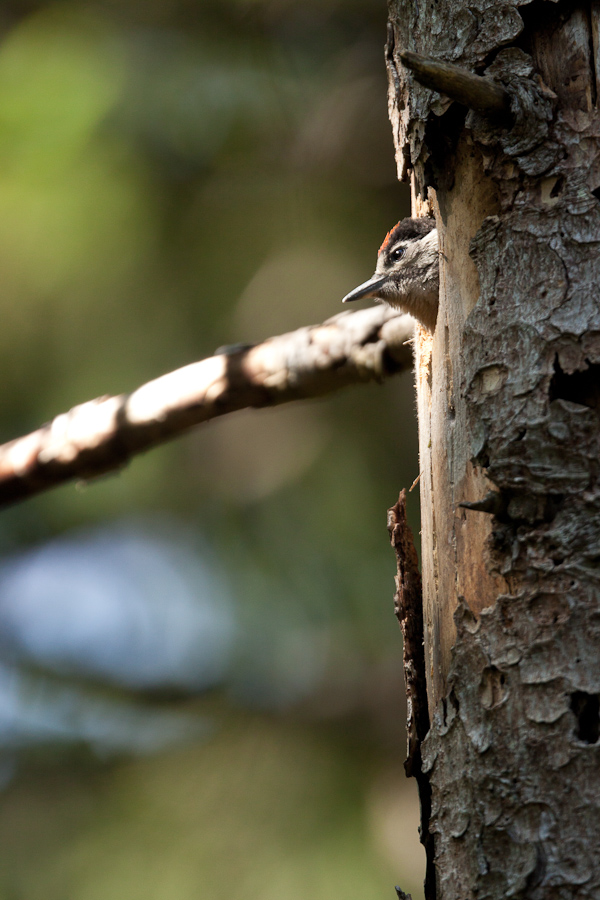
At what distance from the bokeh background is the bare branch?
42.3 inches

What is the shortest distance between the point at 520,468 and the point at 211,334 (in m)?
2.93

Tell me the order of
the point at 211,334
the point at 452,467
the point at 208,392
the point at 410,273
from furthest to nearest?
the point at 211,334 < the point at 208,392 < the point at 410,273 < the point at 452,467

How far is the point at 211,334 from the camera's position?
392 cm

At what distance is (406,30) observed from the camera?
1415 millimetres

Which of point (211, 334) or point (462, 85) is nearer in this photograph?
point (462, 85)

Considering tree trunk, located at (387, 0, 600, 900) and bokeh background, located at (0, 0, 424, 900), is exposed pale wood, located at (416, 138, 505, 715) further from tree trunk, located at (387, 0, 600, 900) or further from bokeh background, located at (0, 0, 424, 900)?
bokeh background, located at (0, 0, 424, 900)

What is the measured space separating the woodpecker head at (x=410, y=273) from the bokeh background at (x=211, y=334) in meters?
1.35

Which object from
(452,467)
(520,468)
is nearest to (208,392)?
(452,467)

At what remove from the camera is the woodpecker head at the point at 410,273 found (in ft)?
6.27

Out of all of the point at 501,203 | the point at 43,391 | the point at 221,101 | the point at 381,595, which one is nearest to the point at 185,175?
the point at 221,101

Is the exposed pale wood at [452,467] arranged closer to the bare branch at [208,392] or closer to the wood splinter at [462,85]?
the wood splinter at [462,85]

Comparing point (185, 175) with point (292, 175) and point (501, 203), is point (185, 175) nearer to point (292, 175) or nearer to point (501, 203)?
point (292, 175)

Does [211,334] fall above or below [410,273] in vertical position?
above

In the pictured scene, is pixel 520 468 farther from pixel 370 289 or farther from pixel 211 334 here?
pixel 211 334
